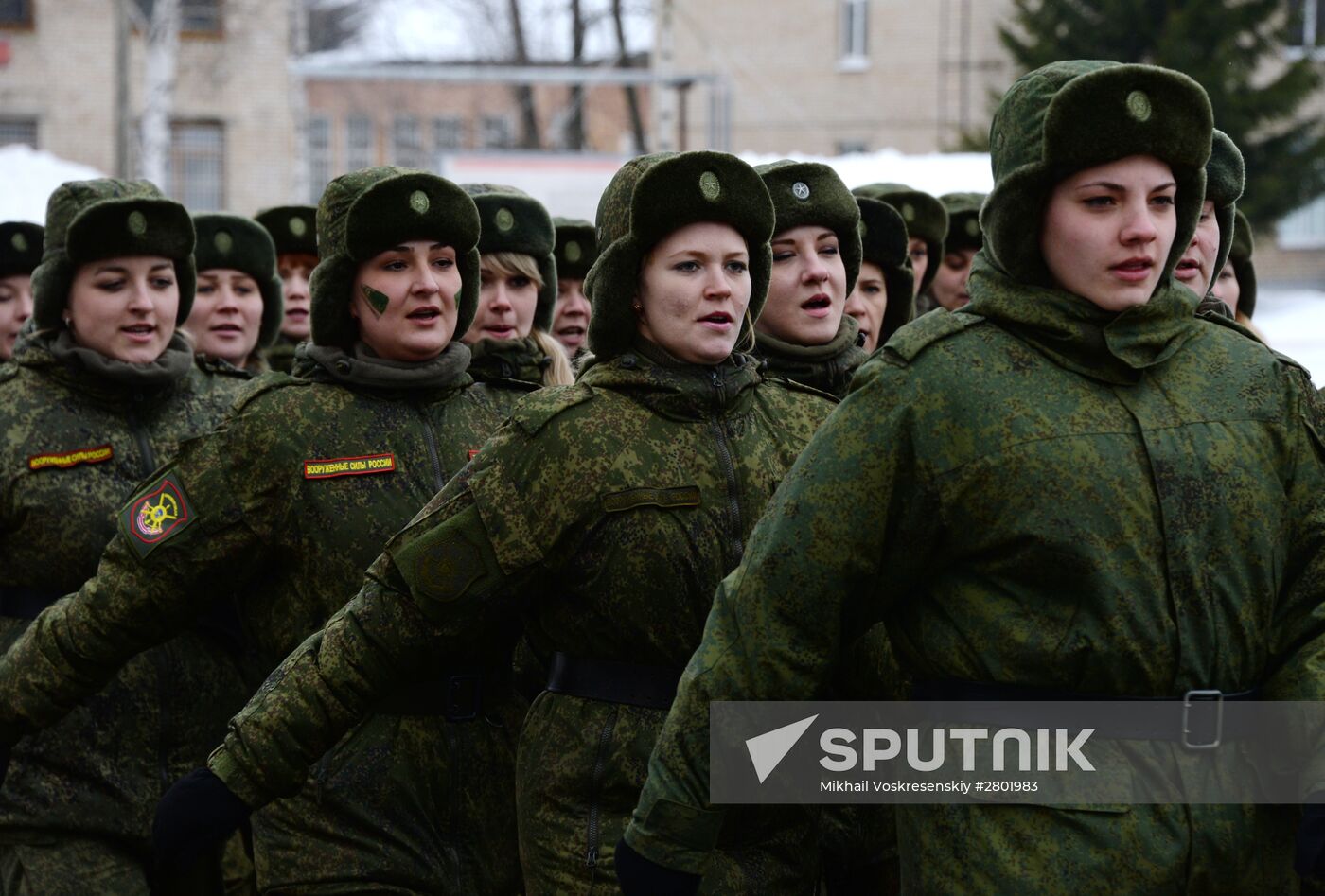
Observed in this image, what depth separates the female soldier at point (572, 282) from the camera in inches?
315

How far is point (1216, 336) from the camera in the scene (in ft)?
11.8

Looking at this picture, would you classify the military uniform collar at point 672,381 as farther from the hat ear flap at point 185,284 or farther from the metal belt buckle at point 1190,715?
the hat ear flap at point 185,284

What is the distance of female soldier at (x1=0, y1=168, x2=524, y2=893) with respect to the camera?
4.85 m

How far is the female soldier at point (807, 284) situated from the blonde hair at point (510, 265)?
4.79ft

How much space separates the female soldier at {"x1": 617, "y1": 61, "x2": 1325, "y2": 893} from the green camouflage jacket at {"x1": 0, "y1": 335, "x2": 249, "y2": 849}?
8.47ft

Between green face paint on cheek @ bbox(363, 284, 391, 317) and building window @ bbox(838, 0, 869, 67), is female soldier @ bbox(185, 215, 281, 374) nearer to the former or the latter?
green face paint on cheek @ bbox(363, 284, 391, 317)

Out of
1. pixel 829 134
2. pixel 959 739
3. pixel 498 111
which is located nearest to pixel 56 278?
pixel 959 739

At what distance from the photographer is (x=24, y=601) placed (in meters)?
5.86

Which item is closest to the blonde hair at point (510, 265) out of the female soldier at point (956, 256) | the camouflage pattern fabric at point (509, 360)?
the camouflage pattern fabric at point (509, 360)

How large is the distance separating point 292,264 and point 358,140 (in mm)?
40938

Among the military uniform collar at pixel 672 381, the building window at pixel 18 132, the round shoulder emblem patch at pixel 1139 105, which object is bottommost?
the military uniform collar at pixel 672 381

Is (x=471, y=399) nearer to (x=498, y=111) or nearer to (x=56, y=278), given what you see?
(x=56, y=278)

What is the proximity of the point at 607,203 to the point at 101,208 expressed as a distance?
7.26ft

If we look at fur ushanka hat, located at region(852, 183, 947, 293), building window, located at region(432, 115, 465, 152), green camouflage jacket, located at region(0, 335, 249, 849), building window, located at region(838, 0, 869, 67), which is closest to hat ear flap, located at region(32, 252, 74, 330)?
green camouflage jacket, located at region(0, 335, 249, 849)
